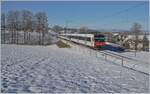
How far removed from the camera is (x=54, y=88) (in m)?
9.47

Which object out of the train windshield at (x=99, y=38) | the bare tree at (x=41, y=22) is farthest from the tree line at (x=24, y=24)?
the train windshield at (x=99, y=38)

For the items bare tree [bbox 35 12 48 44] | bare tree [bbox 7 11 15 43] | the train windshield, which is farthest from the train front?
bare tree [bbox 7 11 15 43]

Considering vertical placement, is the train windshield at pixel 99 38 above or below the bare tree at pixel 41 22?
below

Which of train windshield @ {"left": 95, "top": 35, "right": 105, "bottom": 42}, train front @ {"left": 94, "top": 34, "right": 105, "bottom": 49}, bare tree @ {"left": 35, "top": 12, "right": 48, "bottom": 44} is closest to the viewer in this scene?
train front @ {"left": 94, "top": 34, "right": 105, "bottom": 49}

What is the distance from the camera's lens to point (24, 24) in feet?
293

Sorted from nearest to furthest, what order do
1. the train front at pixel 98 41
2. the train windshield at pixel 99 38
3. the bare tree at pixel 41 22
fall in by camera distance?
the train front at pixel 98 41 → the train windshield at pixel 99 38 → the bare tree at pixel 41 22

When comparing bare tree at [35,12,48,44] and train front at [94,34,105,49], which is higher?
bare tree at [35,12,48,44]

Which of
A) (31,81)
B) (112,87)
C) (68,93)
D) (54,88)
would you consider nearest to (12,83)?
(31,81)

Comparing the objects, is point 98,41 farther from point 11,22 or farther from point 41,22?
point 11,22

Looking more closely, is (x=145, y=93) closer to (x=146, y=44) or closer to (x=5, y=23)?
(x=146, y=44)

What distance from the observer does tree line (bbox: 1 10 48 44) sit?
267 ft

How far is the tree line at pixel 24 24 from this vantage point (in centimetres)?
8138

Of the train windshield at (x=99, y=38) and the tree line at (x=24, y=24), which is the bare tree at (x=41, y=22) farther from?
the train windshield at (x=99, y=38)

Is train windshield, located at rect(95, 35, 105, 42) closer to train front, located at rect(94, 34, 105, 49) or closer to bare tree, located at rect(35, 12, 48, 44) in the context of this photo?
train front, located at rect(94, 34, 105, 49)
